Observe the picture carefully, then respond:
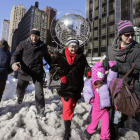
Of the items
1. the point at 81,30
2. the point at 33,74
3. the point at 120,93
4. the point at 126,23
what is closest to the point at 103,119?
the point at 120,93

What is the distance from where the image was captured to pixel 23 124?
278 centimetres

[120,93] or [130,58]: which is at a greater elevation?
[130,58]

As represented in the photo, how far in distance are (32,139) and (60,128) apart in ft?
2.01

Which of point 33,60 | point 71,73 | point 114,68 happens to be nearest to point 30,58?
point 33,60

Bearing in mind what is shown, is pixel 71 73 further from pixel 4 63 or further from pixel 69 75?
pixel 4 63

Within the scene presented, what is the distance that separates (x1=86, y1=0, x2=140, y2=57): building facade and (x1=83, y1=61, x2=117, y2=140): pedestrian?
33.6m

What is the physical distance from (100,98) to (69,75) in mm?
692

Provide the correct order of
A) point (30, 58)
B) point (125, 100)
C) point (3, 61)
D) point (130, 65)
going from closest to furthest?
point (125, 100)
point (130, 65)
point (30, 58)
point (3, 61)

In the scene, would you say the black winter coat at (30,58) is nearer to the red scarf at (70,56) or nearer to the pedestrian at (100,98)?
the red scarf at (70,56)

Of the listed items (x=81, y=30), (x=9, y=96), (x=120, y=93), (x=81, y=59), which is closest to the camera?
(x=120, y=93)

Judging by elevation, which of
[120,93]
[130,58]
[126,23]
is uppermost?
[126,23]

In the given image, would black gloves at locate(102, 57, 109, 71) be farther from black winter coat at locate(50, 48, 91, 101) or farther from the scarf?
black winter coat at locate(50, 48, 91, 101)

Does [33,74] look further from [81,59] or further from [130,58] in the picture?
[130,58]

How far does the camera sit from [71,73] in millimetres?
2473
